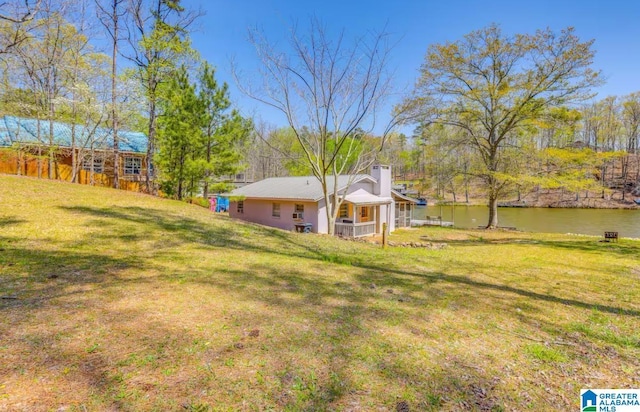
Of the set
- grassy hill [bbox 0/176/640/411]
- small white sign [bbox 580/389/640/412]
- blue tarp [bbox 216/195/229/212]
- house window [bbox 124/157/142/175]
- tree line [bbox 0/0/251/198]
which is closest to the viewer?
grassy hill [bbox 0/176/640/411]

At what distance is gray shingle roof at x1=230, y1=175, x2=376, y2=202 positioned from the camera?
18.4 metres

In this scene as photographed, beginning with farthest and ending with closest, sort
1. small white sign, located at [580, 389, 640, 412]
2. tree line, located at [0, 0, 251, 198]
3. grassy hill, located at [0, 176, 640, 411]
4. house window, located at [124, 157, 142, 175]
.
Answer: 1. house window, located at [124, 157, 142, 175]
2. tree line, located at [0, 0, 251, 198]
3. small white sign, located at [580, 389, 640, 412]
4. grassy hill, located at [0, 176, 640, 411]

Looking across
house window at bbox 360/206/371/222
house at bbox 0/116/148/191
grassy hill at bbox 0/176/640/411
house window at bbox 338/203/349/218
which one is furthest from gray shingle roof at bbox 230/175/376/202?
grassy hill at bbox 0/176/640/411

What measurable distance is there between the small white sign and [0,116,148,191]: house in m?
21.6

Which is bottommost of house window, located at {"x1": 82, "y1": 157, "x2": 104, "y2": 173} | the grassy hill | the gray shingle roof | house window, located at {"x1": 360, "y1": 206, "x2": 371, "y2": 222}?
the grassy hill

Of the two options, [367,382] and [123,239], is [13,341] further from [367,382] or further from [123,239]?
[123,239]

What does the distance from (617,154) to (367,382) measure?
2176cm

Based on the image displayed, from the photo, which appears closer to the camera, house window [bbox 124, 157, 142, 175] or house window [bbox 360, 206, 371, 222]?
house window [bbox 360, 206, 371, 222]

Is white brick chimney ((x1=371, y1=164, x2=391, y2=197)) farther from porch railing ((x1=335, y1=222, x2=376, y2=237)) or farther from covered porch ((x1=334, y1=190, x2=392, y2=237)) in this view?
porch railing ((x1=335, y1=222, x2=376, y2=237))

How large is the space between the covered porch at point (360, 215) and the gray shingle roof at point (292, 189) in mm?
1092

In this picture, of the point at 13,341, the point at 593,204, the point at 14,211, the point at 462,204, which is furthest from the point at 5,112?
the point at 593,204

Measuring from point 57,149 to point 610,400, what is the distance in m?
24.8

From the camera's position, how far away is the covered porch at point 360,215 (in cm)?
1812

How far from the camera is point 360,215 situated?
20.3 meters
